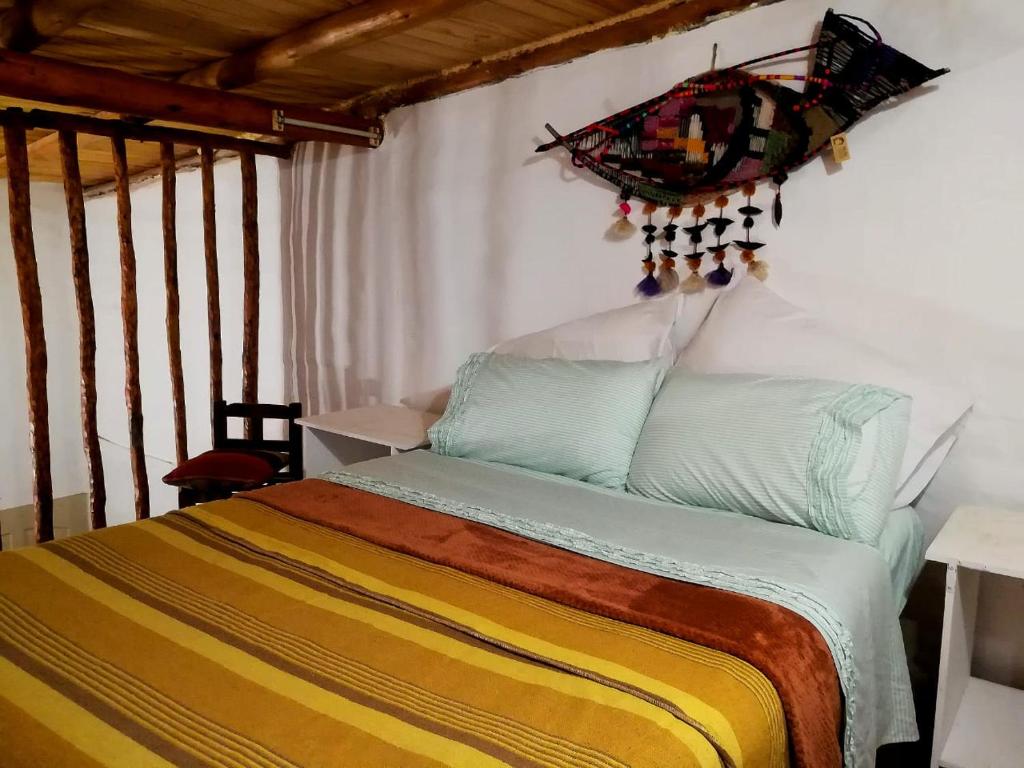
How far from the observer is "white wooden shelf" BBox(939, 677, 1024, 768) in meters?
1.57

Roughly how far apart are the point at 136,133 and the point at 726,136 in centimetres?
232

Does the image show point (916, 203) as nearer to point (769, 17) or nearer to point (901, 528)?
point (769, 17)

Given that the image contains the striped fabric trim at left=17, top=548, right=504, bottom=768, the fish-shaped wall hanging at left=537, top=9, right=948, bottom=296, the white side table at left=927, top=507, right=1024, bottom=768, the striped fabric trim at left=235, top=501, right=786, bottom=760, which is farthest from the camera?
the fish-shaped wall hanging at left=537, top=9, right=948, bottom=296

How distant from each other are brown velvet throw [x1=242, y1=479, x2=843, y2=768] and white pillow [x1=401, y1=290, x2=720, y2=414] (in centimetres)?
82

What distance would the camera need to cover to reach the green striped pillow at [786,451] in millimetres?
1631

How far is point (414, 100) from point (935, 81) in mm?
1953

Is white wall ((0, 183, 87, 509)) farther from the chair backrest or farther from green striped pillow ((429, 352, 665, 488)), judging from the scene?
green striped pillow ((429, 352, 665, 488))

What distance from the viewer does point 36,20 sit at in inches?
90.8

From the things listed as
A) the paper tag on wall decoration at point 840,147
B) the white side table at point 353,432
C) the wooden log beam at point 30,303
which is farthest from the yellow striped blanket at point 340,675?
the wooden log beam at point 30,303

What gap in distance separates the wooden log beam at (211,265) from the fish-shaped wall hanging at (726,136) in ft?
Answer: 5.64

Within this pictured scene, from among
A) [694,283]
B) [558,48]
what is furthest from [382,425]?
[558,48]

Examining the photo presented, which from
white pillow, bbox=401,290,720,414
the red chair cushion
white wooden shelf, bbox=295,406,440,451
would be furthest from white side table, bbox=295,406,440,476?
white pillow, bbox=401,290,720,414

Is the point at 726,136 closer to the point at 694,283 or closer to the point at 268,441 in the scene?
the point at 694,283

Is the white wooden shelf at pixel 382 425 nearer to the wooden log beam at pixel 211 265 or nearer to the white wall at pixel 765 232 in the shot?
the white wall at pixel 765 232
